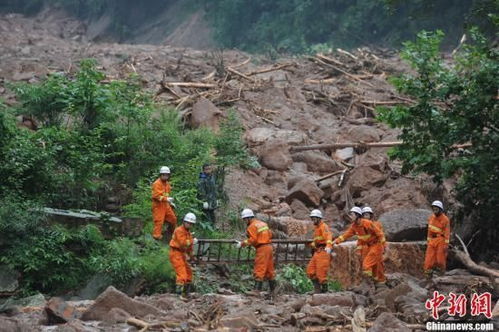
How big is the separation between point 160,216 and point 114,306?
3.71m

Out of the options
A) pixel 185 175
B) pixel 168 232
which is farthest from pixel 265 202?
pixel 168 232

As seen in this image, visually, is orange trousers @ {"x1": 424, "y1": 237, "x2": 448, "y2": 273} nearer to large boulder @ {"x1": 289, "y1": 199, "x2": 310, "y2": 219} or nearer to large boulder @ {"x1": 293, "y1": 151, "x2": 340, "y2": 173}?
large boulder @ {"x1": 289, "y1": 199, "x2": 310, "y2": 219}

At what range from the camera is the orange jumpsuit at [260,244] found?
34.2 ft

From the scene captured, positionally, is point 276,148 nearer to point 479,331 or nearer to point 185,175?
point 185,175

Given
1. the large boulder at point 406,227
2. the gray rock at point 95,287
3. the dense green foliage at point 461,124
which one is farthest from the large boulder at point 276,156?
the gray rock at point 95,287

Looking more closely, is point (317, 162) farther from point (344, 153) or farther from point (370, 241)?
point (370, 241)

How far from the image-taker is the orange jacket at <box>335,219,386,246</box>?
10828mm

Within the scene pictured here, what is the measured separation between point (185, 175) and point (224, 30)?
31.9 metres

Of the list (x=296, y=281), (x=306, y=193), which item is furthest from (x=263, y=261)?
(x=306, y=193)

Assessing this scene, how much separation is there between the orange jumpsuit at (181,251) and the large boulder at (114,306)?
1737 mm

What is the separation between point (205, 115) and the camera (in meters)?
18.2

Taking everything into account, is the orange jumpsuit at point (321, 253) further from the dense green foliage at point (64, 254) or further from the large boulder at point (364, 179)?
the large boulder at point (364, 179)

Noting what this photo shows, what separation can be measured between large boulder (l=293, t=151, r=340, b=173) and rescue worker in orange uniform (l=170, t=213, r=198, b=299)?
7921 mm

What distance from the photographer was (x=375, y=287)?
35.3ft
